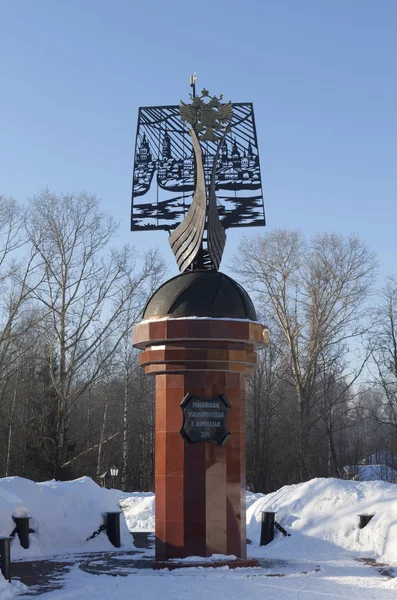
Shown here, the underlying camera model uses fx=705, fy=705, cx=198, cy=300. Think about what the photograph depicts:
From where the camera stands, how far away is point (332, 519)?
15172mm

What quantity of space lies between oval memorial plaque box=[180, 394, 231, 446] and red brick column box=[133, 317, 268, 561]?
113 millimetres

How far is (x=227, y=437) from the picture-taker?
36.6 feet

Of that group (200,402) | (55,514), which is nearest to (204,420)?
(200,402)

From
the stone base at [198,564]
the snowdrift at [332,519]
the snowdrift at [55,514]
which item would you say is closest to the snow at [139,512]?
the snowdrift at [332,519]

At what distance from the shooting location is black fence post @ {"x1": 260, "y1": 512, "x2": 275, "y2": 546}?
1476 cm

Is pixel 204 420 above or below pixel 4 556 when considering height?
above

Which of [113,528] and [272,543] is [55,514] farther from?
[272,543]

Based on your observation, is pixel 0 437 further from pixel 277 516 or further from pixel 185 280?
pixel 185 280

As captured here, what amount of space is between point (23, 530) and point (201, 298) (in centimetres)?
559

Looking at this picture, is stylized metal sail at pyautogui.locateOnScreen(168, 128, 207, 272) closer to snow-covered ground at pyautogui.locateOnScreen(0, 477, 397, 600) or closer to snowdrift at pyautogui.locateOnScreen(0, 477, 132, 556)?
snow-covered ground at pyautogui.locateOnScreen(0, 477, 397, 600)

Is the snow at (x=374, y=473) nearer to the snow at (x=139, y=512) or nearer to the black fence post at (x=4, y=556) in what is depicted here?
the snow at (x=139, y=512)

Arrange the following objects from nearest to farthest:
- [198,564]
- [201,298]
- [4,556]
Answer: [4,556], [198,564], [201,298]

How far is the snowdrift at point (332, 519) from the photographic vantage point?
45.3 feet

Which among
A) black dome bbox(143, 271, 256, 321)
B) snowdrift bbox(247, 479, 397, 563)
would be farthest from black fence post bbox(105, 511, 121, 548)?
black dome bbox(143, 271, 256, 321)
